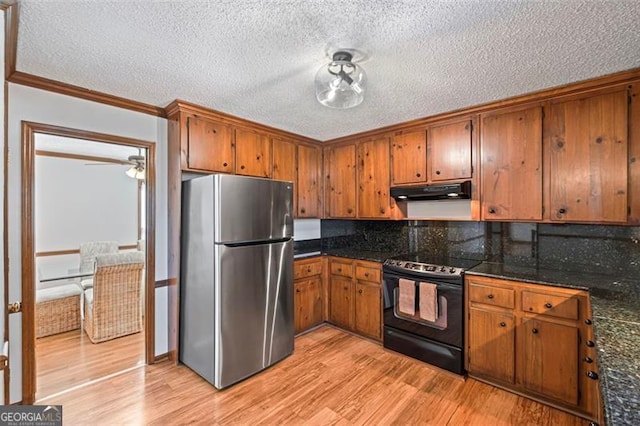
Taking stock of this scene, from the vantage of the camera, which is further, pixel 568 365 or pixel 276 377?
pixel 276 377

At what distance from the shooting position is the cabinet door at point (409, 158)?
10.00ft

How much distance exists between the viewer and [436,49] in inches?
67.4

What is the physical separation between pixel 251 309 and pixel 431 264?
1.70m

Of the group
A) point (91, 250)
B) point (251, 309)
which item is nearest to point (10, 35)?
point (251, 309)

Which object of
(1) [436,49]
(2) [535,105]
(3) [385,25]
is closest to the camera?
(3) [385,25]

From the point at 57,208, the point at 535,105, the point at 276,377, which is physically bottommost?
the point at 276,377

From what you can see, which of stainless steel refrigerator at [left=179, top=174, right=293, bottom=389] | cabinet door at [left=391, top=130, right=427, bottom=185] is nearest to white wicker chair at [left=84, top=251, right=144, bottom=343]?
stainless steel refrigerator at [left=179, top=174, right=293, bottom=389]

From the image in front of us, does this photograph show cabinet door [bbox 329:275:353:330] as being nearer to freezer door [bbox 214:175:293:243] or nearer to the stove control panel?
the stove control panel

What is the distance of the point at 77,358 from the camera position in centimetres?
289

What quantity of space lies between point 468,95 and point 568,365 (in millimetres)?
2125

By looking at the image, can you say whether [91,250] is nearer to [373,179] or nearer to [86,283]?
[86,283]

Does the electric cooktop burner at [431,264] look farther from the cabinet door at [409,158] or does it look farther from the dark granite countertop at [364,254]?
the cabinet door at [409,158]

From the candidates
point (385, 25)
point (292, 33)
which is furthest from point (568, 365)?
point (292, 33)

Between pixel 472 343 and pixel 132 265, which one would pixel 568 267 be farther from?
pixel 132 265
